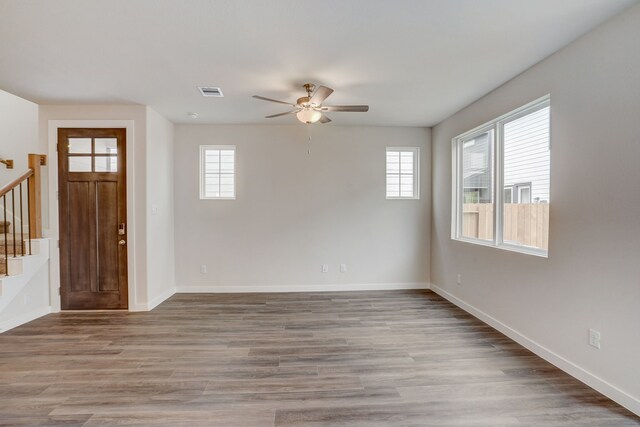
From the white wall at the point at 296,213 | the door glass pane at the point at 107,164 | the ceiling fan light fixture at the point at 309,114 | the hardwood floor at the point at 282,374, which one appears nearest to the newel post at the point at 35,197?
the door glass pane at the point at 107,164

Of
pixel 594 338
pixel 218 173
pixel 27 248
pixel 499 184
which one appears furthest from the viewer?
pixel 218 173

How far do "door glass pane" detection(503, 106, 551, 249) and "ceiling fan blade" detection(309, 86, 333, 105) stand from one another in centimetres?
210

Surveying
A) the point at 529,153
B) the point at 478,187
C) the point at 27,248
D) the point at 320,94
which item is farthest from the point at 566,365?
the point at 27,248

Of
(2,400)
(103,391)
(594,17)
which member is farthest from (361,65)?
(2,400)

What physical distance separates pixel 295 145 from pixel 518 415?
4.26 metres

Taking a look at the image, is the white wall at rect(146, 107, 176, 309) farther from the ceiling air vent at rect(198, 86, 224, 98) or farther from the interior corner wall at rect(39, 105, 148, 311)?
the ceiling air vent at rect(198, 86, 224, 98)

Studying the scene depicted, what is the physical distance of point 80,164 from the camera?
390 centimetres

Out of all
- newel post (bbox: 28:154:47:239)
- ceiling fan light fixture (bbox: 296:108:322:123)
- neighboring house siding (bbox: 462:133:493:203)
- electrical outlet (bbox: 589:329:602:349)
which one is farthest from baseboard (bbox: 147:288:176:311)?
electrical outlet (bbox: 589:329:602:349)

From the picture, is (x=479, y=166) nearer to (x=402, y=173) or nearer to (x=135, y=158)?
(x=402, y=173)

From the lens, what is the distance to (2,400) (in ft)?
6.98

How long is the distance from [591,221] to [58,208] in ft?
19.3

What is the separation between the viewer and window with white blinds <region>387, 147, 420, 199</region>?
16.7 ft

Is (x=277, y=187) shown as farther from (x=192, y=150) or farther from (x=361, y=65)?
(x=361, y=65)

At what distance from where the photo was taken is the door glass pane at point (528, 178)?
110 inches
